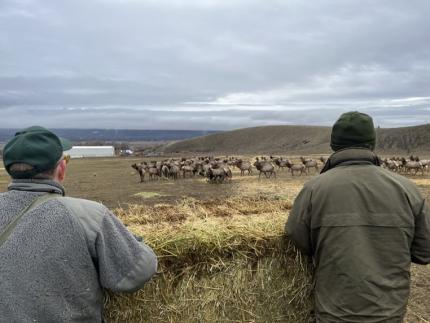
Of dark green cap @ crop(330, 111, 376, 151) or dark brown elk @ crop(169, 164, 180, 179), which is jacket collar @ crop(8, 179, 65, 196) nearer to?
dark green cap @ crop(330, 111, 376, 151)

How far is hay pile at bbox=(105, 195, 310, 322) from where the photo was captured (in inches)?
161

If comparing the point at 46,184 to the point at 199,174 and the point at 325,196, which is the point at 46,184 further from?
the point at 199,174

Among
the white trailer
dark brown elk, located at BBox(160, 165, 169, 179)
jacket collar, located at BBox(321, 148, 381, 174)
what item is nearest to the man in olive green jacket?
jacket collar, located at BBox(321, 148, 381, 174)

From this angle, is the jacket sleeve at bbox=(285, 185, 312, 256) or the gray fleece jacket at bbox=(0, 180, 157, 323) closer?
the gray fleece jacket at bbox=(0, 180, 157, 323)

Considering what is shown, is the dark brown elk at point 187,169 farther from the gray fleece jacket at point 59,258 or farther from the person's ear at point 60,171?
the gray fleece jacket at point 59,258

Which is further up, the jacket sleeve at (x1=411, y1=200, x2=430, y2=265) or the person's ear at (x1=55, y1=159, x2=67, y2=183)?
the person's ear at (x1=55, y1=159, x2=67, y2=183)

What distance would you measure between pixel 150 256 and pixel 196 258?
1.12 m

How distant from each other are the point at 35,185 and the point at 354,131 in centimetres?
239

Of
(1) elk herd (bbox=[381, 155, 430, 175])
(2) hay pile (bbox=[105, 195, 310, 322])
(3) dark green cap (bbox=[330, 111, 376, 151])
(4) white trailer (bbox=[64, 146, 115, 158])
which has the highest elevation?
(3) dark green cap (bbox=[330, 111, 376, 151])

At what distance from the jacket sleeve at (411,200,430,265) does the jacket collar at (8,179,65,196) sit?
2.66 meters

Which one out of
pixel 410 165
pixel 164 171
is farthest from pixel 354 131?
pixel 410 165

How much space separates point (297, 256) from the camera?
14.8 feet

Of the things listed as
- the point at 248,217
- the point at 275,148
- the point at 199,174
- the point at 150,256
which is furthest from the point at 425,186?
the point at 275,148

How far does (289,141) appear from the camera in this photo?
10906cm
